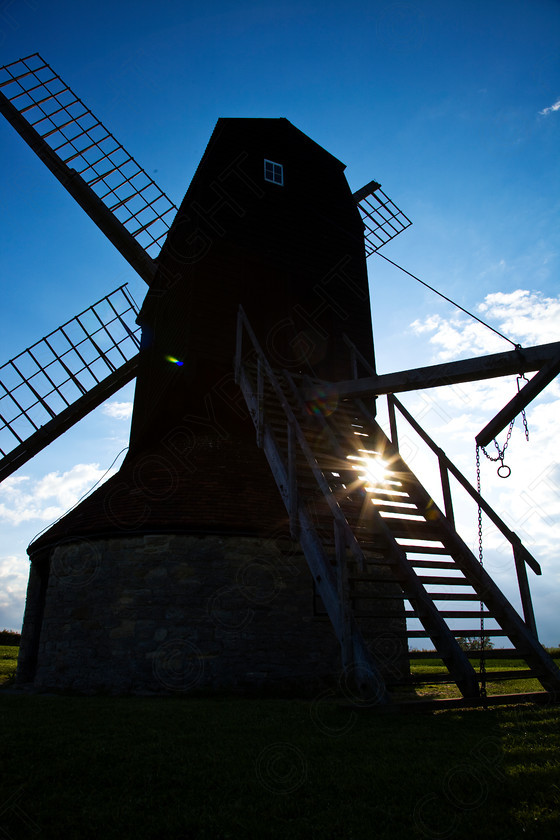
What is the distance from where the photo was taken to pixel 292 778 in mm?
3420

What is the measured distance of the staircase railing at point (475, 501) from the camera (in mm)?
6262

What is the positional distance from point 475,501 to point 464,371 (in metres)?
1.74

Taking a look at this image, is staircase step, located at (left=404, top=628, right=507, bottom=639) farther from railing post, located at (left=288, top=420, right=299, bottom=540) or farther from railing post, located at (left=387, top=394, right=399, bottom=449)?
railing post, located at (left=387, top=394, right=399, bottom=449)

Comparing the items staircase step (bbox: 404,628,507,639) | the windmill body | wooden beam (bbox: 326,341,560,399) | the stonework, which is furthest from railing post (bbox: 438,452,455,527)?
the windmill body

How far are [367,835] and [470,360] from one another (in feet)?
17.2

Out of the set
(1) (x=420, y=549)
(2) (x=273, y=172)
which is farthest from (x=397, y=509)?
(2) (x=273, y=172)

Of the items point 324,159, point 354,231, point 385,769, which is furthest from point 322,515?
point 324,159

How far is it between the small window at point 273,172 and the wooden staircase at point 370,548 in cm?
692

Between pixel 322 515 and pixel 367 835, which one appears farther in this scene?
pixel 322 515

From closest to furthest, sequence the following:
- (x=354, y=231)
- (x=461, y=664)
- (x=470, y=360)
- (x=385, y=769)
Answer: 1. (x=385, y=769)
2. (x=461, y=664)
3. (x=470, y=360)
4. (x=354, y=231)

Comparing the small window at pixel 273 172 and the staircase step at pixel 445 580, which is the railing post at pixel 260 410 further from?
the small window at pixel 273 172

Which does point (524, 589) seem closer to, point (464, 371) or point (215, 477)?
point (464, 371)

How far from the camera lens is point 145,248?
57.7 feet

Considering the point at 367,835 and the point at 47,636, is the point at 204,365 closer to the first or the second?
the point at 47,636
